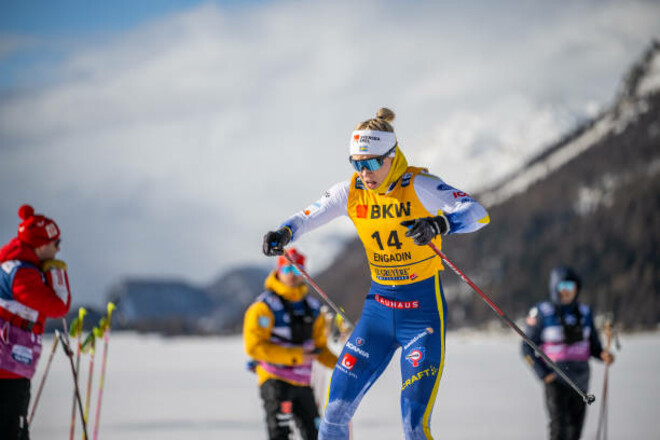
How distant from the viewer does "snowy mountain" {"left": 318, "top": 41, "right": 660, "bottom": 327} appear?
80.0 meters

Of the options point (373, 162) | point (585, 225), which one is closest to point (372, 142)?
point (373, 162)

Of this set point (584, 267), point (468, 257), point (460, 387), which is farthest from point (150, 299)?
Answer: point (460, 387)

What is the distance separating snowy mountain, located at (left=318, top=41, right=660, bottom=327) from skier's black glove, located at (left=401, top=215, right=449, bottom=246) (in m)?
65.9

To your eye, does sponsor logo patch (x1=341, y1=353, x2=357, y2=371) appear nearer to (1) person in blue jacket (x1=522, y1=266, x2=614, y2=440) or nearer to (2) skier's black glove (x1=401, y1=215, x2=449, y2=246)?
(2) skier's black glove (x1=401, y1=215, x2=449, y2=246)

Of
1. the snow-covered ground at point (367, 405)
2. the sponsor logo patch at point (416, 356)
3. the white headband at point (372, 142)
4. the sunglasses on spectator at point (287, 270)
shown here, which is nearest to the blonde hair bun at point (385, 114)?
the white headband at point (372, 142)

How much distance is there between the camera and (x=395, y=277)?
14.5ft

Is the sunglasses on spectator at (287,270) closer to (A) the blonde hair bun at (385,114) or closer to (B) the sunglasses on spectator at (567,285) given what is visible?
(A) the blonde hair bun at (385,114)

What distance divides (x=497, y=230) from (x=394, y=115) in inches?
4019

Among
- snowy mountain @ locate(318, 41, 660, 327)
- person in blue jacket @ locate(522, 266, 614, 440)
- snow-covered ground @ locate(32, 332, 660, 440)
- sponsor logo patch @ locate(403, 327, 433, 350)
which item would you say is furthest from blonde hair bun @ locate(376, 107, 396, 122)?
snowy mountain @ locate(318, 41, 660, 327)

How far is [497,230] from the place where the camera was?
341ft

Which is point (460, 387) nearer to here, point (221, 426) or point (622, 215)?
point (221, 426)

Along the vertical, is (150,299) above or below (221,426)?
above

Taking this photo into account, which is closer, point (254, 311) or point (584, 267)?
point (254, 311)

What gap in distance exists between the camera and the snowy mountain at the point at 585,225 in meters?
80.0
